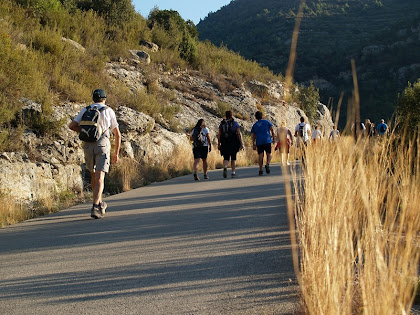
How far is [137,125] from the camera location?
1725 centimetres

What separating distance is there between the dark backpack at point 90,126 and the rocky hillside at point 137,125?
2.64m

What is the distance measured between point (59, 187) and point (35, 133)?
1.86 m

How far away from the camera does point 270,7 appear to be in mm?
85562

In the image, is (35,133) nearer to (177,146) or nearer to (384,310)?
(177,146)

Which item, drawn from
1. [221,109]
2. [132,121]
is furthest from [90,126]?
[221,109]

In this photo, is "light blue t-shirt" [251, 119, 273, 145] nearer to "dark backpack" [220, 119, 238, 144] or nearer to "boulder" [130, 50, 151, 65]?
"dark backpack" [220, 119, 238, 144]

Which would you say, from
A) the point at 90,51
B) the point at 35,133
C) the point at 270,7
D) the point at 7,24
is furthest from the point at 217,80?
the point at 270,7

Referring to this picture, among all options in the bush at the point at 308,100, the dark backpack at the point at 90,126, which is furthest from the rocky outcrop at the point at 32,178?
the bush at the point at 308,100

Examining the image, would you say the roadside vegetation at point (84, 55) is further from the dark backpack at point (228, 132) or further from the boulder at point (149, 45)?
the dark backpack at point (228, 132)

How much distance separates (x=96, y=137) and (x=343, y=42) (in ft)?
217

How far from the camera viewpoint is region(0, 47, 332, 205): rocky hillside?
34.3 feet

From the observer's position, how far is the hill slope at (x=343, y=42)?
204 ft

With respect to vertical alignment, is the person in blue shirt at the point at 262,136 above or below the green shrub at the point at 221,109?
below

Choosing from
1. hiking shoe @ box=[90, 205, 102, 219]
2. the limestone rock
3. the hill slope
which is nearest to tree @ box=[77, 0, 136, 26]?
the limestone rock
